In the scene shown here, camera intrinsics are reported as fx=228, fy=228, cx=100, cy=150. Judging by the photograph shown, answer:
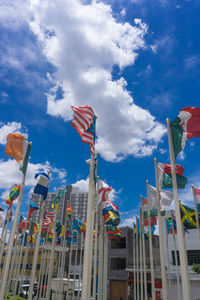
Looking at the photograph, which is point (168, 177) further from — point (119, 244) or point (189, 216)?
point (119, 244)

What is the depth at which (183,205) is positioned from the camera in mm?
18203

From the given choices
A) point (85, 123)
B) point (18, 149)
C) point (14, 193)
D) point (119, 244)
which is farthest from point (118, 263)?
point (85, 123)

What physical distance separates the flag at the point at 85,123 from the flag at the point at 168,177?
15.2 feet

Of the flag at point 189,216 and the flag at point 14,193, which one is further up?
the flag at point 14,193

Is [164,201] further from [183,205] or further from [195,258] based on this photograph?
[195,258]

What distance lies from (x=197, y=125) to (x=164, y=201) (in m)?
5.79

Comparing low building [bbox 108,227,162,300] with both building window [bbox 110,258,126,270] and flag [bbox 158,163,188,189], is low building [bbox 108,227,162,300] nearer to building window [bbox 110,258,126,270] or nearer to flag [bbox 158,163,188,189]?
building window [bbox 110,258,126,270]

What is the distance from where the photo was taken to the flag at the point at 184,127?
10930 millimetres

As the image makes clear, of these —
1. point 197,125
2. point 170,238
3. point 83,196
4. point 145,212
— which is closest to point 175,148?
point 197,125

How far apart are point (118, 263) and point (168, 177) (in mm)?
43578

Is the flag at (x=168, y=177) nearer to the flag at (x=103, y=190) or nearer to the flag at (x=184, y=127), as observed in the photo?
the flag at (x=184, y=127)

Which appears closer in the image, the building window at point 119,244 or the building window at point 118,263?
the building window at point 118,263

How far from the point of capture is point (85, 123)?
1134 cm

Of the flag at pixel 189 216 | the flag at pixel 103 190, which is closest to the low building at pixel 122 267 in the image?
the flag at pixel 189 216
